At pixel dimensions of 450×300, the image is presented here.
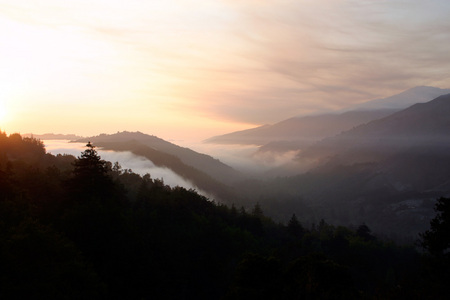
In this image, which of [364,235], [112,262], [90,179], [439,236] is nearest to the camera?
[439,236]

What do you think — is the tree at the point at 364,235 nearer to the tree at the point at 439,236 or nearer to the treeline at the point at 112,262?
the treeline at the point at 112,262

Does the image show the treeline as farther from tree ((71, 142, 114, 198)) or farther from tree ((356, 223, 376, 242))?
tree ((356, 223, 376, 242))

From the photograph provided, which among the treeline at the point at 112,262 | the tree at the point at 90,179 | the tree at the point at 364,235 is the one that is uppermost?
the tree at the point at 90,179

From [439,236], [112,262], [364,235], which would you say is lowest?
[364,235]

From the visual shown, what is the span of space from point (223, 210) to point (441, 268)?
9776 cm

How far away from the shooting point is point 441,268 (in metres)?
31.1

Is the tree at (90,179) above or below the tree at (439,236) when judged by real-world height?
above

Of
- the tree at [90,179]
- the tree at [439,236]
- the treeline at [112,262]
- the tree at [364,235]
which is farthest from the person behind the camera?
the tree at [364,235]

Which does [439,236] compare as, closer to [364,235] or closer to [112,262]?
[112,262]

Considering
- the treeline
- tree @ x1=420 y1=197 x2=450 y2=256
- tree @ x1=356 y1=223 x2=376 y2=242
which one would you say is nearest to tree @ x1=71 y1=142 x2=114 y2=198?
the treeline

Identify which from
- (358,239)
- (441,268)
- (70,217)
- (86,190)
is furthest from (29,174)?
(358,239)

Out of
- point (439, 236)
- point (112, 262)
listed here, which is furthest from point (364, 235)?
point (112, 262)

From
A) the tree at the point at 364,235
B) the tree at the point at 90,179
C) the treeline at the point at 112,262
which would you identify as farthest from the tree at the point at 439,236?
the tree at the point at 364,235

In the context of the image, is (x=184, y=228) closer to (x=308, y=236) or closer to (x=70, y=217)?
(x=70, y=217)
